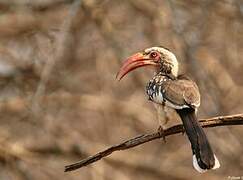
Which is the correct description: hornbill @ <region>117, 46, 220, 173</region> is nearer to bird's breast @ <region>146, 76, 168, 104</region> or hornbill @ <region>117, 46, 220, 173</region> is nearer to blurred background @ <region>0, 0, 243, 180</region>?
bird's breast @ <region>146, 76, 168, 104</region>

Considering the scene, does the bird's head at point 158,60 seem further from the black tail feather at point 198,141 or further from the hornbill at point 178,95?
the black tail feather at point 198,141

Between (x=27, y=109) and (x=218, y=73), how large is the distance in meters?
1.83

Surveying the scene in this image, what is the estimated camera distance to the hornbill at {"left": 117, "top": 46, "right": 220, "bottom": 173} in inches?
191

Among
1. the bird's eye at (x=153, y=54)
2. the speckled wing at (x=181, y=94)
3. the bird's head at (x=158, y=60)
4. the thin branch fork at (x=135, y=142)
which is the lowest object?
the thin branch fork at (x=135, y=142)

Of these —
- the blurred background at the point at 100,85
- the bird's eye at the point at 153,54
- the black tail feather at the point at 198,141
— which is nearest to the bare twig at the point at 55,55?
the blurred background at the point at 100,85

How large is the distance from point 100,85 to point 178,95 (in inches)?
140

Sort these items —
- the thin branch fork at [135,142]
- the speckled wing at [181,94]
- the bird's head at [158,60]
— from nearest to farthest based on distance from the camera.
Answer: the thin branch fork at [135,142] → the speckled wing at [181,94] → the bird's head at [158,60]

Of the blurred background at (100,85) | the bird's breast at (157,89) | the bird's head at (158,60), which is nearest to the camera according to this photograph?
the bird's breast at (157,89)

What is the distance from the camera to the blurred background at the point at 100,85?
25.9 ft

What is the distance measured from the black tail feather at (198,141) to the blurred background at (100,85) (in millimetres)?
2621

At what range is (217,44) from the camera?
831cm

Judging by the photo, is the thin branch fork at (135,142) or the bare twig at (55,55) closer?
the thin branch fork at (135,142)

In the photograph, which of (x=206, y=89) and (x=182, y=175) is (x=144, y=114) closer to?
(x=182, y=175)

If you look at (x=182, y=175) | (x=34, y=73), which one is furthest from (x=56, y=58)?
(x=182, y=175)
